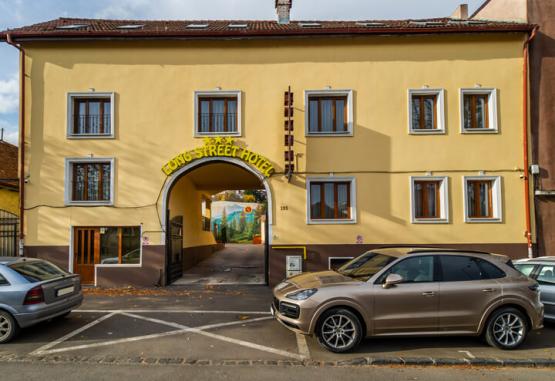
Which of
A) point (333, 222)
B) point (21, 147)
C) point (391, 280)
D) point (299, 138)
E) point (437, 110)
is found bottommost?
point (391, 280)

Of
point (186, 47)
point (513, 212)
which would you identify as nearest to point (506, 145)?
point (513, 212)

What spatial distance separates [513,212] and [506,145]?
2.12 meters

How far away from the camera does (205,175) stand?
16.4m

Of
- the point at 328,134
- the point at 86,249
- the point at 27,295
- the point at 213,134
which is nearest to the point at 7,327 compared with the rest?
the point at 27,295

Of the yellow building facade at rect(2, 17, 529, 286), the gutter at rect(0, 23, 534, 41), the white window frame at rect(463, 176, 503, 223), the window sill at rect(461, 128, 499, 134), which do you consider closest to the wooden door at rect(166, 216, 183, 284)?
the yellow building facade at rect(2, 17, 529, 286)

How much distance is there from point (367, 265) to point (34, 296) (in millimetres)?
5651

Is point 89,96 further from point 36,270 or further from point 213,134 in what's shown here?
point 36,270

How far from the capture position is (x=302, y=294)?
6223 mm

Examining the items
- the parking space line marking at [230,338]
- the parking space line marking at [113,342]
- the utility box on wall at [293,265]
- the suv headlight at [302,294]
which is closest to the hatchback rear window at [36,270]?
the parking space line marking at [113,342]

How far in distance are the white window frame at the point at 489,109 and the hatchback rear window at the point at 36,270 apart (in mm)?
11771

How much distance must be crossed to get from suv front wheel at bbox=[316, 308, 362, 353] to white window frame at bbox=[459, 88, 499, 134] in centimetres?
887

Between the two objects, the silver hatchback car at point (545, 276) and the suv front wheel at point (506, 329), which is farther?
the silver hatchback car at point (545, 276)

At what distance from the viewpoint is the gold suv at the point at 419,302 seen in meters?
6.10

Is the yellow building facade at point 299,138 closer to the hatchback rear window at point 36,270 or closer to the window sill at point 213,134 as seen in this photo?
the window sill at point 213,134
